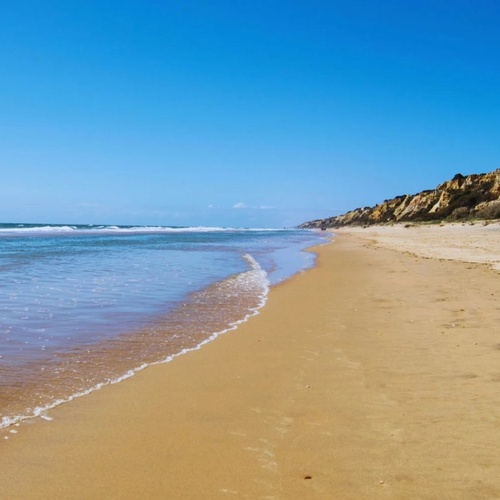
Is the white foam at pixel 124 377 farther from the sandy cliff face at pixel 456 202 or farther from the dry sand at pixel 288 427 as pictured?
the sandy cliff face at pixel 456 202

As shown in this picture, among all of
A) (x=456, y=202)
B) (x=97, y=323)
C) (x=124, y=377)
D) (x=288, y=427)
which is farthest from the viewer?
(x=456, y=202)

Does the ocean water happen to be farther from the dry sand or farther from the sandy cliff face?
the sandy cliff face

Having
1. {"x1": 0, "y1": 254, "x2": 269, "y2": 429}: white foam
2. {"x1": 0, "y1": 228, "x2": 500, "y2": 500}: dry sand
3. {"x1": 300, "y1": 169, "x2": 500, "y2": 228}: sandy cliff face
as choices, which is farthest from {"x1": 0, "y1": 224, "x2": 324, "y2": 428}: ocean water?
{"x1": 300, "y1": 169, "x2": 500, "y2": 228}: sandy cliff face

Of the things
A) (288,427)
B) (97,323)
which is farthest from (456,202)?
(288,427)

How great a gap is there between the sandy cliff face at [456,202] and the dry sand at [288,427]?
4862 centimetres

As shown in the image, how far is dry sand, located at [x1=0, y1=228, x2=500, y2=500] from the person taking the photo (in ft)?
10.1

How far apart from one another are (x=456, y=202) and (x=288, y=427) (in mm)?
72505

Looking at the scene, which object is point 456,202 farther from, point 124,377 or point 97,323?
point 124,377

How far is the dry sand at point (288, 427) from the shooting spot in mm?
3088

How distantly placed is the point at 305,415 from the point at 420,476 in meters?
1.25

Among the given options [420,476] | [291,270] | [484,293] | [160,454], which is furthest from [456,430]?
[291,270]

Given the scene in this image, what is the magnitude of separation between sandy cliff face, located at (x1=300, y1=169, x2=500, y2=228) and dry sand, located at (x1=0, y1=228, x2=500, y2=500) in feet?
160

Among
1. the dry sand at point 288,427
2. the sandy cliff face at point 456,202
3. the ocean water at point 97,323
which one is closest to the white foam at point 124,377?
the ocean water at point 97,323

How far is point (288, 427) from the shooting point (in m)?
3.95
